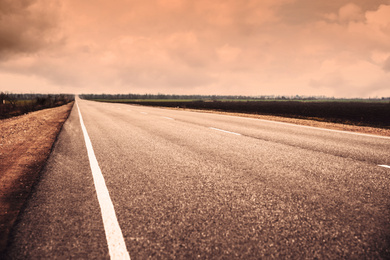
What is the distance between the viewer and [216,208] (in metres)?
2.45

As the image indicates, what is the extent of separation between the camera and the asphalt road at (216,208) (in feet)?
5.99

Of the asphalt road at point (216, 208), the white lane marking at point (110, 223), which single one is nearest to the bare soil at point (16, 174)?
the asphalt road at point (216, 208)

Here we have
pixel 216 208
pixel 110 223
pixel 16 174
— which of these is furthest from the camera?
pixel 16 174

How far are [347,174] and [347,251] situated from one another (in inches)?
85.9

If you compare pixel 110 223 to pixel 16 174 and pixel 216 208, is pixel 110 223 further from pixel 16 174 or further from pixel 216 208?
pixel 16 174

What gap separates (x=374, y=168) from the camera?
385 cm

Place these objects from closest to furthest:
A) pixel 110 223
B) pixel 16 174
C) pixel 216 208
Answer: pixel 110 223 < pixel 216 208 < pixel 16 174

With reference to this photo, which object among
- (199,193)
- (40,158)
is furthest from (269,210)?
(40,158)

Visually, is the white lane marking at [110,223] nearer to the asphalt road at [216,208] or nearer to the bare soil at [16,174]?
the asphalt road at [216,208]

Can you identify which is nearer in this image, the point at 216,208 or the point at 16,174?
the point at 216,208

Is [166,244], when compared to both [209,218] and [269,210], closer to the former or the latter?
[209,218]

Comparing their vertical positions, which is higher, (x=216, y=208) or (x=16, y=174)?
(x=216, y=208)

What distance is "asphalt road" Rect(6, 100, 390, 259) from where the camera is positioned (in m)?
1.83

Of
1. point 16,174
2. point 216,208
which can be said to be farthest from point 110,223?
point 16,174
